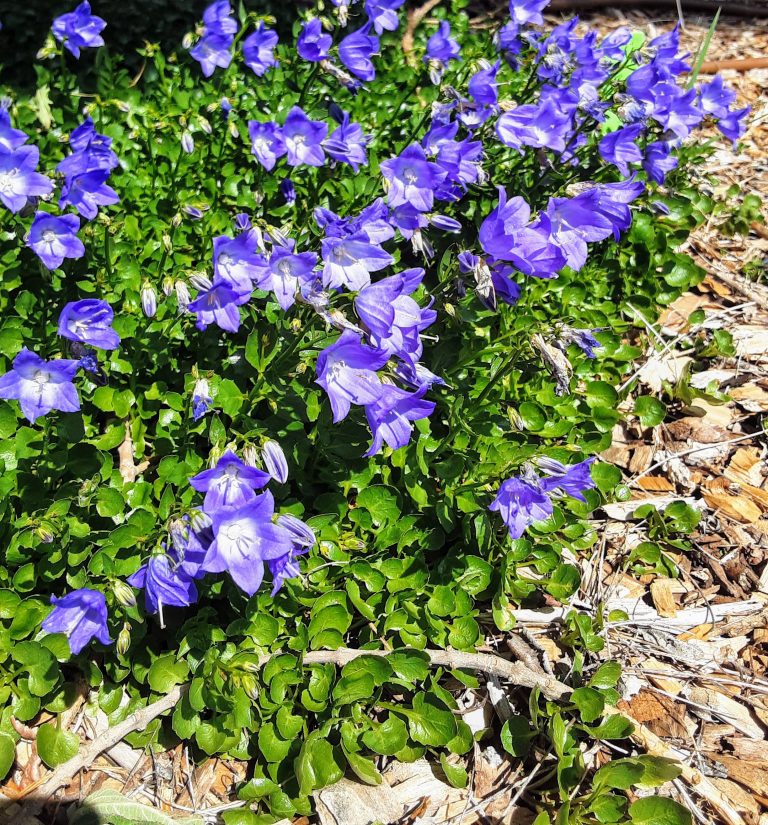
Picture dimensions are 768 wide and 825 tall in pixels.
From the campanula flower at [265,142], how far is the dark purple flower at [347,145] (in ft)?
0.86

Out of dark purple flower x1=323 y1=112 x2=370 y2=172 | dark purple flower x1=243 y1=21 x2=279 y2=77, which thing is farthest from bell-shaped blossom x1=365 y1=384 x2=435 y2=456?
dark purple flower x1=243 y1=21 x2=279 y2=77

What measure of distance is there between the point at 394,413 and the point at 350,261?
1.69 ft

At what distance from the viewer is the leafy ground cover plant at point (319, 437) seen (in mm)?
2453

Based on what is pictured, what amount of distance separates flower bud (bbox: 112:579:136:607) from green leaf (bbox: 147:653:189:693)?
0.33 m

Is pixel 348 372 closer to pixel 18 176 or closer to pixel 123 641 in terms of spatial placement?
pixel 123 641

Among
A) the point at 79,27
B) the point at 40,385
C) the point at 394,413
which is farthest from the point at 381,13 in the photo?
the point at 40,385

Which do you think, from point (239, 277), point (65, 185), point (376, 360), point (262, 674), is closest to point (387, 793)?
point (262, 674)

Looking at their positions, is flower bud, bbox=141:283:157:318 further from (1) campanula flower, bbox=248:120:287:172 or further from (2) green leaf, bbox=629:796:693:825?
(2) green leaf, bbox=629:796:693:825

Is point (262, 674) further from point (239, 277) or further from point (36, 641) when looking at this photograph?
point (239, 277)

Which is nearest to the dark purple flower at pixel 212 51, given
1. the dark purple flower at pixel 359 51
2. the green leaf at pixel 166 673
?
the dark purple flower at pixel 359 51

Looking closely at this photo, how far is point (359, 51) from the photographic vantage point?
3.85 meters

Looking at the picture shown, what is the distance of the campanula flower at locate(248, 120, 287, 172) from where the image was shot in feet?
11.7

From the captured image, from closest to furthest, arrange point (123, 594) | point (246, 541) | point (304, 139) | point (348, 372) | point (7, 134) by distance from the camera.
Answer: point (246, 541)
point (348, 372)
point (123, 594)
point (7, 134)
point (304, 139)

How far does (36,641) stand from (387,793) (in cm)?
129
